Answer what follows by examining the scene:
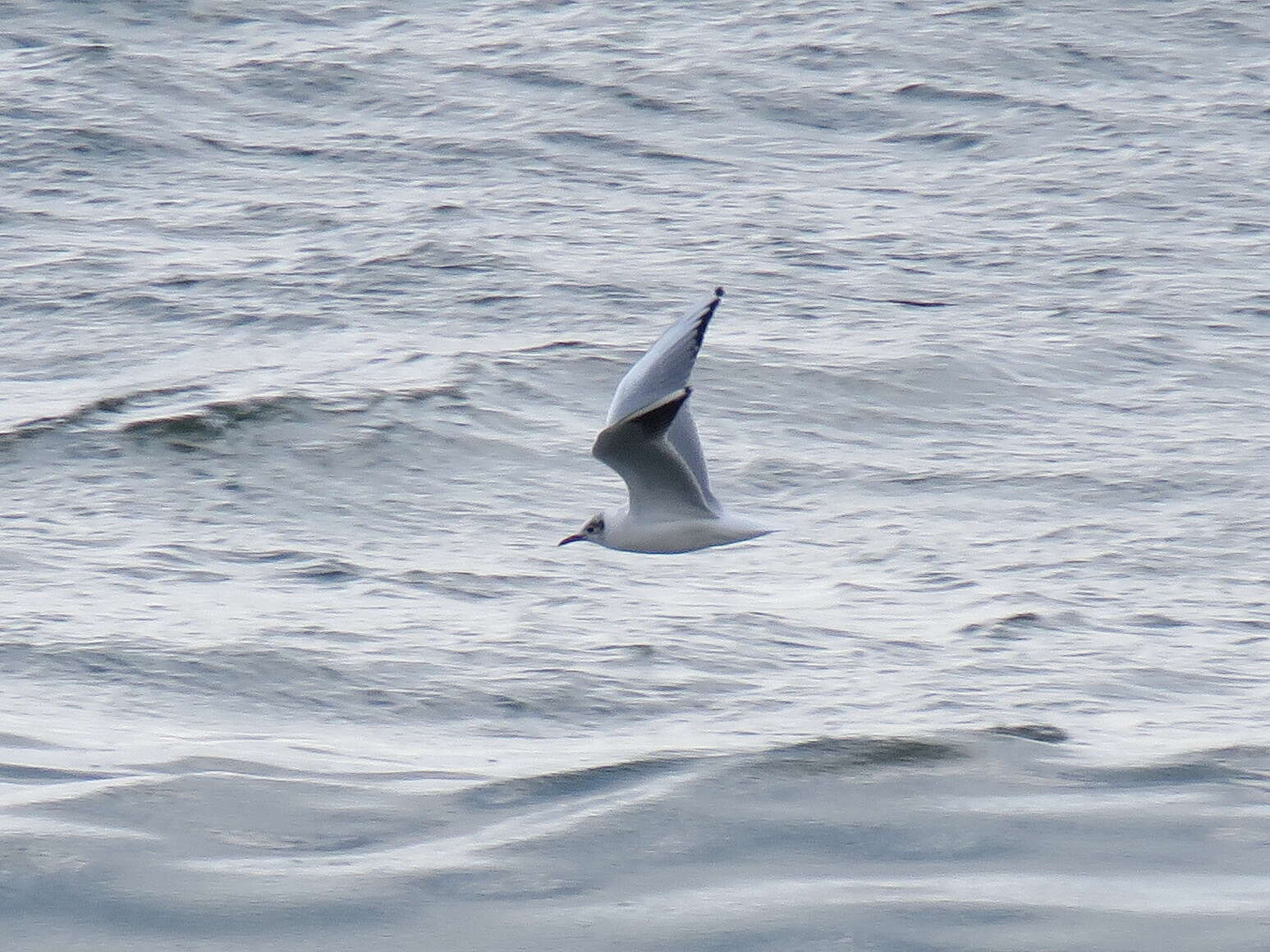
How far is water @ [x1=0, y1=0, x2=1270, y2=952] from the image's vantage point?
7996 millimetres

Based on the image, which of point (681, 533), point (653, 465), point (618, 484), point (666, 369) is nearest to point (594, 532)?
point (681, 533)

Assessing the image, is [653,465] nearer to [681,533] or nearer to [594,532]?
[681,533]

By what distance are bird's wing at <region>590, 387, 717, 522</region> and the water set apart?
1068 mm

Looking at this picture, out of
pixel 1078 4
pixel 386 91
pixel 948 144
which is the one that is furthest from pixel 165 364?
pixel 1078 4

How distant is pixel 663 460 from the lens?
8.62 metres

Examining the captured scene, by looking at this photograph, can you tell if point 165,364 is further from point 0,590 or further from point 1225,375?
point 1225,375

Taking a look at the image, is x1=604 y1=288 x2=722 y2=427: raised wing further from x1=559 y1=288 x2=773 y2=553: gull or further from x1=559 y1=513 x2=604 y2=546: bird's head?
x1=559 y1=513 x2=604 y2=546: bird's head

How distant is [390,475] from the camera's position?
13.9m

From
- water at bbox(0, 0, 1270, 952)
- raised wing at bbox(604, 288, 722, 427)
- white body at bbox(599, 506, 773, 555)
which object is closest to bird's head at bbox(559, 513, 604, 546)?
white body at bbox(599, 506, 773, 555)

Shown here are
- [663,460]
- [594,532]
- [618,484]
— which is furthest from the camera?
[618,484]

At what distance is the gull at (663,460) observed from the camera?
8203 mm

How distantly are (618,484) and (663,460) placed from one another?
15.5 ft

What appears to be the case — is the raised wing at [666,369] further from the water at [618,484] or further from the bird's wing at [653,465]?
the water at [618,484]

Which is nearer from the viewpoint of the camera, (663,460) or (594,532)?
(663,460)
